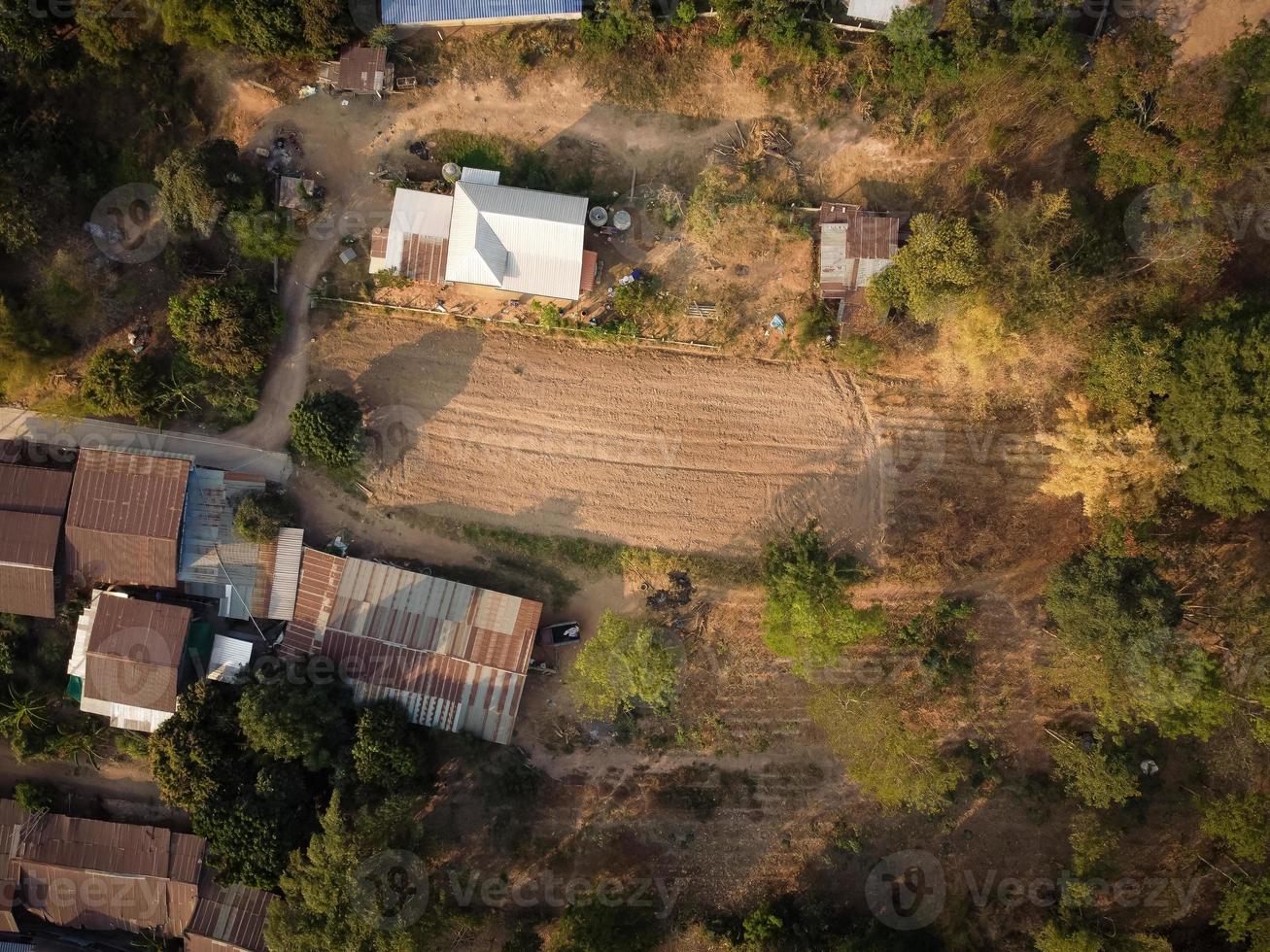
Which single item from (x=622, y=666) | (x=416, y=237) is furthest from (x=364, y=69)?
(x=622, y=666)

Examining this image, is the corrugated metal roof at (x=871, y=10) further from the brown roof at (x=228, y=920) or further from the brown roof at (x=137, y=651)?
the brown roof at (x=228, y=920)

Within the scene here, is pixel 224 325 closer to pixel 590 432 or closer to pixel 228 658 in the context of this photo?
pixel 228 658

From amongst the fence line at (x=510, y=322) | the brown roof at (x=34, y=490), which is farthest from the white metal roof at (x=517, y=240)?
the brown roof at (x=34, y=490)

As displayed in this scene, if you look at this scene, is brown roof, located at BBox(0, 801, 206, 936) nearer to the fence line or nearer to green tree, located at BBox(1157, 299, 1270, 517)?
the fence line

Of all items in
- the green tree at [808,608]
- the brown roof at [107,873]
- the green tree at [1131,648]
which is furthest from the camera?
the brown roof at [107,873]

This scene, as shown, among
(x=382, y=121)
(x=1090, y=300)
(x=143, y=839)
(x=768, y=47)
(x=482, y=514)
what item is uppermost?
(x=768, y=47)

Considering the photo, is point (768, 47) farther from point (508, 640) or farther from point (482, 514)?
point (508, 640)

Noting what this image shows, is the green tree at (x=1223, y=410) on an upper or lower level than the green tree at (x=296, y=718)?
upper

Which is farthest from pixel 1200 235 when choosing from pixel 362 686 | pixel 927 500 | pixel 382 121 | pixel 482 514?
pixel 362 686
